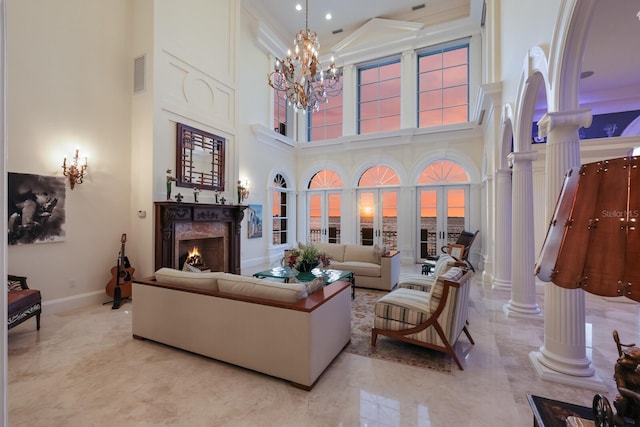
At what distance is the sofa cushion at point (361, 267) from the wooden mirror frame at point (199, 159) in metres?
3.11

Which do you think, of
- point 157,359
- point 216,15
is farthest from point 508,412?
point 216,15

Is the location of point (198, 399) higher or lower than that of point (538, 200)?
lower

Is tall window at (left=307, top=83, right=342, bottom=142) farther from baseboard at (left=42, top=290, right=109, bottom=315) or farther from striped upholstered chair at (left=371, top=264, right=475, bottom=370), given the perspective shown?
striped upholstered chair at (left=371, top=264, right=475, bottom=370)

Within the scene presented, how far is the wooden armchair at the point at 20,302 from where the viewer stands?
10.4 feet

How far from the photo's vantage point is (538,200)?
17.5 feet

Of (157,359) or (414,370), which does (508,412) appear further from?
(157,359)

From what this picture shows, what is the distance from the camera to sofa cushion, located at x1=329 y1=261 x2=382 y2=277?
564cm

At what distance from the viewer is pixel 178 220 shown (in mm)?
5289

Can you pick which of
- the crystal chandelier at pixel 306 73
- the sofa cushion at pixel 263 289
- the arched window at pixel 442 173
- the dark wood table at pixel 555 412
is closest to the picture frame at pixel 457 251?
the arched window at pixel 442 173

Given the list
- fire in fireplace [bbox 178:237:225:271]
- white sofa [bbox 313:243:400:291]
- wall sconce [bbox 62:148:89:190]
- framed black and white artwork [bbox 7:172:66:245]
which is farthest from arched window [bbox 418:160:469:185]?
framed black and white artwork [bbox 7:172:66:245]

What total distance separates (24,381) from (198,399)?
167cm

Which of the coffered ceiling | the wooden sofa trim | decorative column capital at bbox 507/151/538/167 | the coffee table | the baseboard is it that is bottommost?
the baseboard

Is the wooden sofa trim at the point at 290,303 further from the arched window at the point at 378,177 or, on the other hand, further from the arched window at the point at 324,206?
the arched window at the point at 324,206

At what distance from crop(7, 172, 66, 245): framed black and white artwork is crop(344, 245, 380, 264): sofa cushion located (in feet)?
16.3
